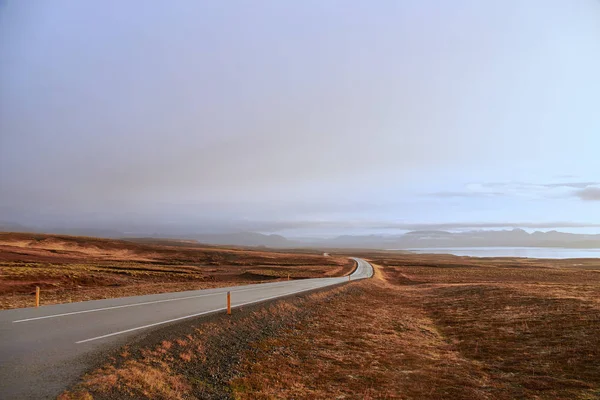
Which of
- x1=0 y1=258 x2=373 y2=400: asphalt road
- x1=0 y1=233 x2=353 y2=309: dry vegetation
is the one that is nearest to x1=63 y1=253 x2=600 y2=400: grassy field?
x1=0 y1=258 x2=373 y2=400: asphalt road

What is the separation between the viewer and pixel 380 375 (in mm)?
10547

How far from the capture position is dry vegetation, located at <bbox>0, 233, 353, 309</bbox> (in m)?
25.4

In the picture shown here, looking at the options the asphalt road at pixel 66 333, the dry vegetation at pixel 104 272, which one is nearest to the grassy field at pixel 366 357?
the asphalt road at pixel 66 333

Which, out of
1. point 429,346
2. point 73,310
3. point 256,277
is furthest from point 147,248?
point 429,346

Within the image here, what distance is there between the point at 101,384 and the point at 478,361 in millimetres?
12023

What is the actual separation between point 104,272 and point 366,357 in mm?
44568

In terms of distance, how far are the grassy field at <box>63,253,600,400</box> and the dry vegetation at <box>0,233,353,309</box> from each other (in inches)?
496

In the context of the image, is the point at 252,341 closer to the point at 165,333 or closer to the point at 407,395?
the point at 165,333

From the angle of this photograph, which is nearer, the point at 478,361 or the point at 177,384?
the point at 177,384

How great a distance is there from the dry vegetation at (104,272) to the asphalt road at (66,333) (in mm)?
4648

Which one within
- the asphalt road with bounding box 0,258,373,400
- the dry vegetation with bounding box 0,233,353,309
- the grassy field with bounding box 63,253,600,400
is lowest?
the dry vegetation with bounding box 0,233,353,309

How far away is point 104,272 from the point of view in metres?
45.9

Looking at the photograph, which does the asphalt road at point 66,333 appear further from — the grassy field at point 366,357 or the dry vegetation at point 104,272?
the dry vegetation at point 104,272

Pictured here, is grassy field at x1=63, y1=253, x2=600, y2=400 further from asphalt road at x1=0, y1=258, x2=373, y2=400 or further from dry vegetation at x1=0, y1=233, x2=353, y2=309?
dry vegetation at x1=0, y1=233, x2=353, y2=309
